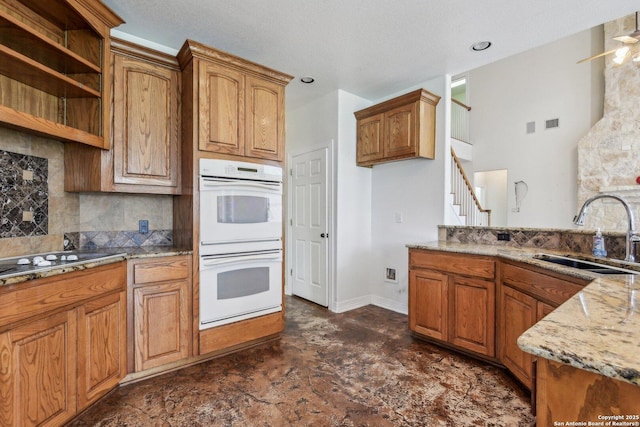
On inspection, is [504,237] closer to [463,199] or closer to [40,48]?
[463,199]

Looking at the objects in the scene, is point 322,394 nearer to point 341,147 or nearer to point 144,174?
point 144,174

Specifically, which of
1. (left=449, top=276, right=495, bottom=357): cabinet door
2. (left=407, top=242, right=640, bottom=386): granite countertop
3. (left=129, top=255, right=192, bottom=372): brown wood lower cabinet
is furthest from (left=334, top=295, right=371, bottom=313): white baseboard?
(left=407, top=242, right=640, bottom=386): granite countertop

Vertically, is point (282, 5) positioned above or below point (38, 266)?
above

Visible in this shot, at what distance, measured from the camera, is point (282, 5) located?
2.21 metres

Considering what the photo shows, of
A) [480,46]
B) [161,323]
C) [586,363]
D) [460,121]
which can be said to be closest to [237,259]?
[161,323]

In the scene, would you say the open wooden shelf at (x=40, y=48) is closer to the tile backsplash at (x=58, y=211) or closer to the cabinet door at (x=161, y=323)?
the tile backsplash at (x=58, y=211)

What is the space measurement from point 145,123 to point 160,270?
1150 mm

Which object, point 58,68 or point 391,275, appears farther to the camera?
point 391,275

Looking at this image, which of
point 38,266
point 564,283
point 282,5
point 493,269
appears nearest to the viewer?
point 38,266

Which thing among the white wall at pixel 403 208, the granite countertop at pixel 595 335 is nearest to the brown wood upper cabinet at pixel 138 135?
the white wall at pixel 403 208

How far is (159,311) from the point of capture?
226 cm

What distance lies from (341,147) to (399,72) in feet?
3.37

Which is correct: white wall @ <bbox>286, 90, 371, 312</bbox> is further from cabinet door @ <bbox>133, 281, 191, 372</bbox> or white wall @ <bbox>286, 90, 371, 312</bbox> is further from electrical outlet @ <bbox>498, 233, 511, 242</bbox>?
cabinet door @ <bbox>133, 281, 191, 372</bbox>

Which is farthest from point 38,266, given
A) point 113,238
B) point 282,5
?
point 282,5
